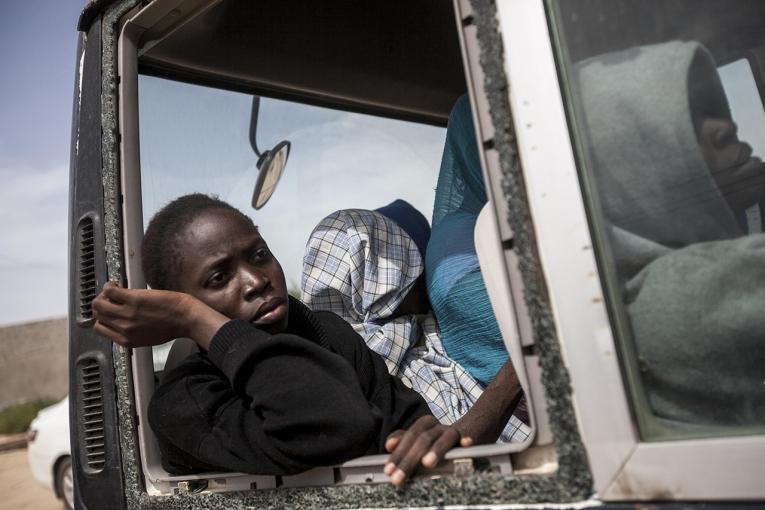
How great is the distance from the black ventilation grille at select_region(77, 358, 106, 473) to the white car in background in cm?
464

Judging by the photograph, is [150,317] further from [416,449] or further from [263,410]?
[416,449]

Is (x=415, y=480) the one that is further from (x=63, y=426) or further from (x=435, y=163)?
(x=63, y=426)

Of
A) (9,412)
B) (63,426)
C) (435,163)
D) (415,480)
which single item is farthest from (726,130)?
(9,412)

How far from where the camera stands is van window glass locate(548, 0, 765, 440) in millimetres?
1076

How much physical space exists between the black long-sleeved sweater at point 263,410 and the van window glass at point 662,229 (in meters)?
0.63

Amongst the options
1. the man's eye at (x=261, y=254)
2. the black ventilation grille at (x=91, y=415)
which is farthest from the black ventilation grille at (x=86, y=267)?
the man's eye at (x=261, y=254)

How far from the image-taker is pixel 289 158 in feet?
9.14

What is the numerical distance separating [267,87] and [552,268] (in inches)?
78.9

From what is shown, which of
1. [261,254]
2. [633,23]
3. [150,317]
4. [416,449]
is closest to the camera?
[633,23]

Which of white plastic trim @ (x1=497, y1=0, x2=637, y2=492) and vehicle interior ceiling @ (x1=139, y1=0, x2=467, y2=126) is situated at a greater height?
vehicle interior ceiling @ (x1=139, y1=0, x2=467, y2=126)

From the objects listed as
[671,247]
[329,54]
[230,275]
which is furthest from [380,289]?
[671,247]

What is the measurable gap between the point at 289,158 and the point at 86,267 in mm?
1053

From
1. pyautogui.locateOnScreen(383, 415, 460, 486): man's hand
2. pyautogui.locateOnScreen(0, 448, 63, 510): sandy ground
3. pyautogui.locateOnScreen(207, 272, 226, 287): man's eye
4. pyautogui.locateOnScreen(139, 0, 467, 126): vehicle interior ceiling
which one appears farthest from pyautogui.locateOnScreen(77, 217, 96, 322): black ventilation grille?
pyautogui.locateOnScreen(0, 448, 63, 510): sandy ground

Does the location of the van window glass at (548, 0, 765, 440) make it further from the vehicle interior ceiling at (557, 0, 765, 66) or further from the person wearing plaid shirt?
the person wearing plaid shirt
